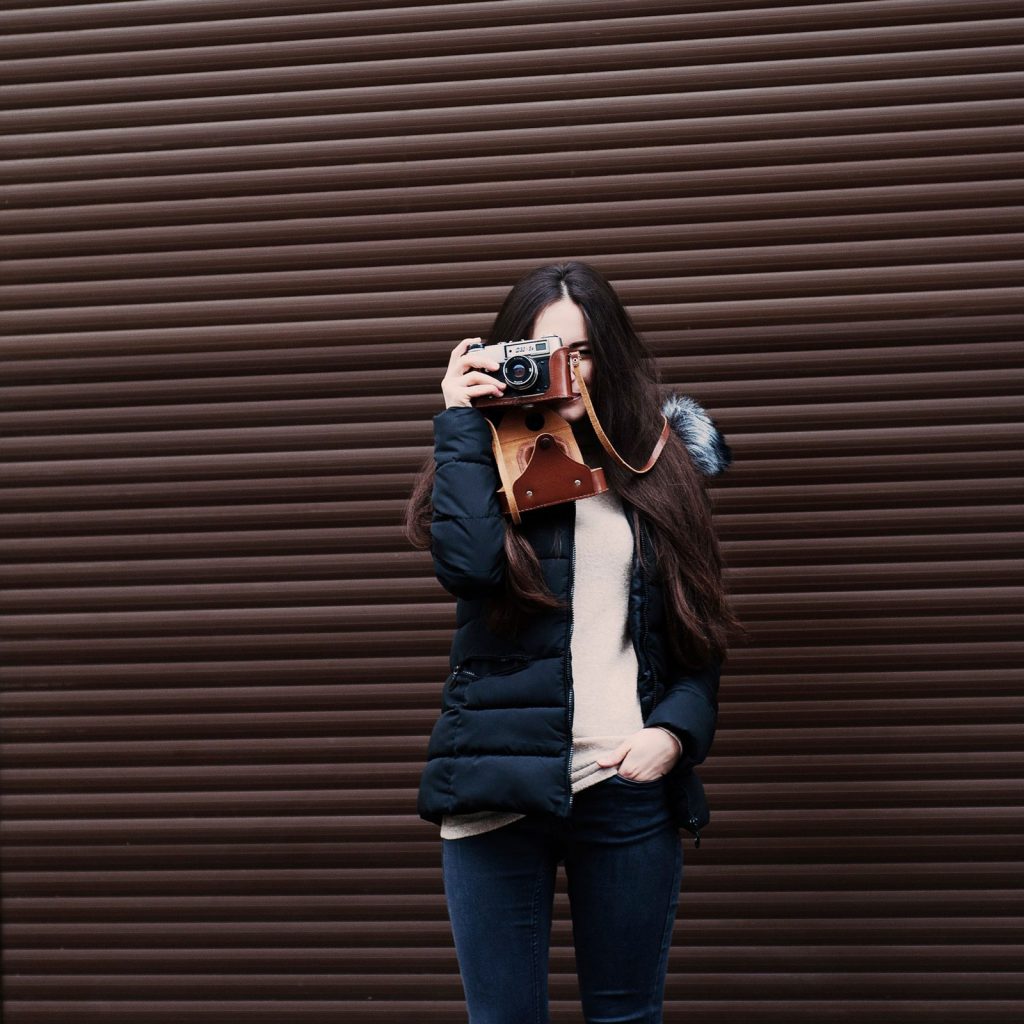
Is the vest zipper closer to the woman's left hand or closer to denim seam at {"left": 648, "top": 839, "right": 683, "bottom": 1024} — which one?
the woman's left hand

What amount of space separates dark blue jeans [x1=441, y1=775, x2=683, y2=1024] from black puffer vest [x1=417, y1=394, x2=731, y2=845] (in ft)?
0.32

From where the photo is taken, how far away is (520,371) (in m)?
2.01

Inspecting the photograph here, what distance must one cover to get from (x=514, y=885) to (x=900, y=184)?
2.32 meters

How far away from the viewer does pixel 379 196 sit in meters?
3.11

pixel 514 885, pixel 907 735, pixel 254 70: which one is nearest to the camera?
pixel 514 885

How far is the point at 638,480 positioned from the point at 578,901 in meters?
0.90

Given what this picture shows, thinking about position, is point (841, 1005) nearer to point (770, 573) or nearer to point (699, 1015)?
point (699, 1015)

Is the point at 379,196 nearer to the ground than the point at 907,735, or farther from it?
farther from it

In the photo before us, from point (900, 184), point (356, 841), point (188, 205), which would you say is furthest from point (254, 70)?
point (356, 841)

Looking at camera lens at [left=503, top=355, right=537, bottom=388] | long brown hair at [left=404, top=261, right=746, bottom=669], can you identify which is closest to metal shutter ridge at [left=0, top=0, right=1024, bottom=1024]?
long brown hair at [left=404, top=261, right=746, bottom=669]

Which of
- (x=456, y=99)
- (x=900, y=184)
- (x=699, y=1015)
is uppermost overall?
(x=456, y=99)

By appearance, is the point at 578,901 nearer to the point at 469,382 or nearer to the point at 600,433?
the point at 600,433

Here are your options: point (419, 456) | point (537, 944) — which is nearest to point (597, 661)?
point (537, 944)

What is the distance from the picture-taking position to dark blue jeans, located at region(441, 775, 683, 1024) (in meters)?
1.97
